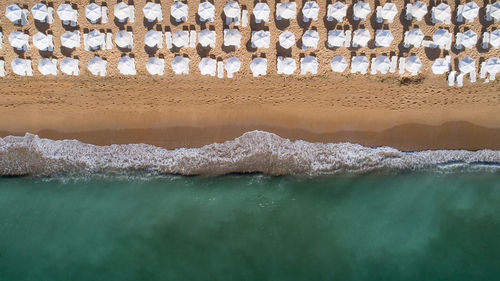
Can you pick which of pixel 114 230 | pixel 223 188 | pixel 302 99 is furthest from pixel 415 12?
pixel 114 230

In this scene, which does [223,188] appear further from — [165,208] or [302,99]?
[302,99]

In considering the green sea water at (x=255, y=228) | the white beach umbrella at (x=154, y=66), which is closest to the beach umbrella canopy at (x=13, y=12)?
the white beach umbrella at (x=154, y=66)

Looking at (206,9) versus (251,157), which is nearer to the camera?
(206,9)

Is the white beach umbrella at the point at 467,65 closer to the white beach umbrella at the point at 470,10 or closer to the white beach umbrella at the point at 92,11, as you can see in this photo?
Result: the white beach umbrella at the point at 470,10

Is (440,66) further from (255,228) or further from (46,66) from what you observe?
(46,66)

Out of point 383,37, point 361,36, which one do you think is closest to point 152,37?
point 361,36

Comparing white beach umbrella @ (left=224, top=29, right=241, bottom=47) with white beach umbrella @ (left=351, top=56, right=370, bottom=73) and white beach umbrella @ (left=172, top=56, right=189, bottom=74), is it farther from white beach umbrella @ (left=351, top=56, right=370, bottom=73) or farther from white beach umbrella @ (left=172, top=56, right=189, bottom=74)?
white beach umbrella @ (left=351, top=56, right=370, bottom=73)

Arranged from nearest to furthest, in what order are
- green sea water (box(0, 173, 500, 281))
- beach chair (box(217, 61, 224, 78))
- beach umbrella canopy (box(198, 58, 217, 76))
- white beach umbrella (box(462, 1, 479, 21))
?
white beach umbrella (box(462, 1, 479, 21))
beach umbrella canopy (box(198, 58, 217, 76))
beach chair (box(217, 61, 224, 78))
green sea water (box(0, 173, 500, 281))

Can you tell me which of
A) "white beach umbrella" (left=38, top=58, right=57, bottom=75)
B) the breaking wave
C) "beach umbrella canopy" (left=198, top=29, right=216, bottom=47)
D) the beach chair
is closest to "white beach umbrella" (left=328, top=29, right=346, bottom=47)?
the breaking wave
